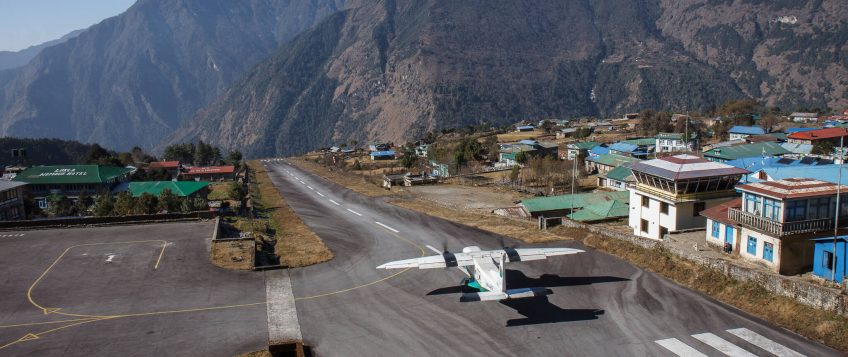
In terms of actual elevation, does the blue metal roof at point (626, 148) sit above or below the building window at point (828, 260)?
above

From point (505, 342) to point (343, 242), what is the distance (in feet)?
91.8

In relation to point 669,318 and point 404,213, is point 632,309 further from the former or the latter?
point 404,213

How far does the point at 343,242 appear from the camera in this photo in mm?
55031

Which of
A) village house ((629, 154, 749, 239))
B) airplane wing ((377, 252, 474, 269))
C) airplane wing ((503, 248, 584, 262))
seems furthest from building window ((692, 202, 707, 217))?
airplane wing ((377, 252, 474, 269))

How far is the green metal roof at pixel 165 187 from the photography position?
89.3 metres

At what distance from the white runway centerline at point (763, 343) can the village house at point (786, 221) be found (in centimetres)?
838

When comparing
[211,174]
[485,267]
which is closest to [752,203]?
[485,267]

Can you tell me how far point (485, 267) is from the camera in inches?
1353

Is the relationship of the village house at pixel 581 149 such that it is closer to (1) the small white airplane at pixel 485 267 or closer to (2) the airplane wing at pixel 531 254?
(2) the airplane wing at pixel 531 254

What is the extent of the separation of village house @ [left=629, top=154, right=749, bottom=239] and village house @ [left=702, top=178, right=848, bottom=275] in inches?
334

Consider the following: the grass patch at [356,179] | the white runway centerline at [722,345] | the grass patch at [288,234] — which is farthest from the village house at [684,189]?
the grass patch at [356,179]

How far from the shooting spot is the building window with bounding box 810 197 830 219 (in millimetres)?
36500

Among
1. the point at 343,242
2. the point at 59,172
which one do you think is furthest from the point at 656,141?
the point at 59,172

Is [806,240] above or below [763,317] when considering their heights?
above
